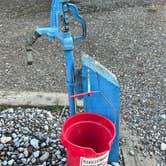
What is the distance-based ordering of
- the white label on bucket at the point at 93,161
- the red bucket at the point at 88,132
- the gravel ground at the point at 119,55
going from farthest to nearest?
the gravel ground at the point at 119,55 < the red bucket at the point at 88,132 < the white label on bucket at the point at 93,161

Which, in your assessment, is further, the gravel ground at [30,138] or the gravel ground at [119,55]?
the gravel ground at [119,55]

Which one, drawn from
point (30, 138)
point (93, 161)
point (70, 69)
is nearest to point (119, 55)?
point (30, 138)

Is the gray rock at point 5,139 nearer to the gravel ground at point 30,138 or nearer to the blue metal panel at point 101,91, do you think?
the gravel ground at point 30,138

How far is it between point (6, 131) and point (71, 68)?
2.74ft

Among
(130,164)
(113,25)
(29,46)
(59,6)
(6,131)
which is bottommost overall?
(130,164)

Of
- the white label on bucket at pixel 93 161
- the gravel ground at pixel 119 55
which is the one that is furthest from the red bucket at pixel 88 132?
the gravel ground at pixel 119 55

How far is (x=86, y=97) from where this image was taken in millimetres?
2471

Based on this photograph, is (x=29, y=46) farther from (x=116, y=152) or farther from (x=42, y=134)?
(x=116, y=152)

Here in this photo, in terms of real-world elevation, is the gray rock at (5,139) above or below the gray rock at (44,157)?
above

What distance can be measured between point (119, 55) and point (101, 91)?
6.57ft

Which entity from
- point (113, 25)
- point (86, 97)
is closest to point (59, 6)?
point (86, 97)

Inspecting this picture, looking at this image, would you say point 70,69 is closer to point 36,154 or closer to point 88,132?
Answer: point 88,132

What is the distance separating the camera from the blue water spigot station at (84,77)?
7.50 ft

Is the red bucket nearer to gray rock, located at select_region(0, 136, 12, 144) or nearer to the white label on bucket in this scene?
the white label on bucket
